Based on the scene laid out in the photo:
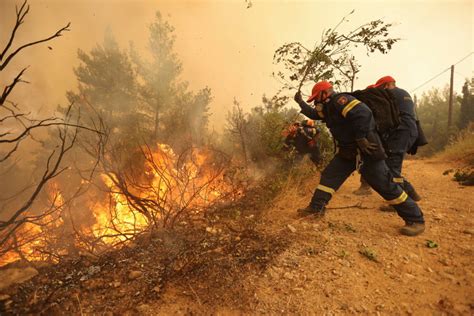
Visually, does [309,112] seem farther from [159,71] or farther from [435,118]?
[435,118]

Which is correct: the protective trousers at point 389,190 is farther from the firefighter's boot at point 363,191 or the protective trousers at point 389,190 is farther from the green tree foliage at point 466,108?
the green tree foliage at point 466,108

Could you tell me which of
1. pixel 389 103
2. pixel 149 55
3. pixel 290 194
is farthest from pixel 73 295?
pixel 149 55

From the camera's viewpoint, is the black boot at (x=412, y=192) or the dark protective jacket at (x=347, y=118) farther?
the black boot at (x=412, y=192)

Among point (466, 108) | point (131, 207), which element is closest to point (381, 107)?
point (131, 207)

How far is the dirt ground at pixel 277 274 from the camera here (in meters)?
1.94

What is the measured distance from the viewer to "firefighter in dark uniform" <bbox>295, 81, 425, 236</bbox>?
2.97 metres

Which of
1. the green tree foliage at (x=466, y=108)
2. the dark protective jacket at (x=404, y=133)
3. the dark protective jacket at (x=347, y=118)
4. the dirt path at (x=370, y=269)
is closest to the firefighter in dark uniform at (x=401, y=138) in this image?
the dark protective jacket at (x=404, y=133)

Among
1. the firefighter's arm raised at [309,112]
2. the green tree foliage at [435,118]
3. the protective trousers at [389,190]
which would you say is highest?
the firefighter's arm raised at [309,112]

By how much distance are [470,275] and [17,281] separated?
3841 mm

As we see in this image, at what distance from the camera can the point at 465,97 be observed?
16953mm

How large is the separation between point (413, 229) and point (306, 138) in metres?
3.77

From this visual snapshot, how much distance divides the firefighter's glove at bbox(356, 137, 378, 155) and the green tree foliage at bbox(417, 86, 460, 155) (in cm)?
1566

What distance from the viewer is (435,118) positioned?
62.6ft

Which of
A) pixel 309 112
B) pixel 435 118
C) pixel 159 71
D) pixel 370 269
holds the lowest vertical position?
pixel 435 118
